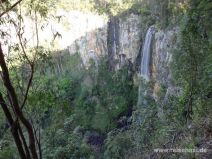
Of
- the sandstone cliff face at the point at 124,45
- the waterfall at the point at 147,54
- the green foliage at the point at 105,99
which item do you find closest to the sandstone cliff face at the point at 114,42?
the sandstone cliff face at the point at 124,45

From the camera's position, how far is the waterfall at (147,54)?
22125 mm

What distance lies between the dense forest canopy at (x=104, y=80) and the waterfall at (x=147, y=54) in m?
0.15

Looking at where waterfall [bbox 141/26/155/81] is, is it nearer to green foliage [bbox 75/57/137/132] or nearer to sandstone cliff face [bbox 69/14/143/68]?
sandstone cliff face [bbox 69/14/143/68]

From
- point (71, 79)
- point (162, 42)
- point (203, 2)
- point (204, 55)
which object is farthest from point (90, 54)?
point (204, 55)

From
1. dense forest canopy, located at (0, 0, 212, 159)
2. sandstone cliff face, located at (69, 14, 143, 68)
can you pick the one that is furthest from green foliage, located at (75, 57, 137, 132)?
sandstone cliff face, located at (69, 14, 143, 68)

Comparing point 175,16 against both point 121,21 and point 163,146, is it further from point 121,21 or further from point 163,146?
point 163,146

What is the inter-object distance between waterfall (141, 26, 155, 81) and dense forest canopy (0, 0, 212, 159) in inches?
5.8

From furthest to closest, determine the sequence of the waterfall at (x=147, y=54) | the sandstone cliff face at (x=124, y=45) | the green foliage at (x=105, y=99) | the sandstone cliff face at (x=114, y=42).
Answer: the green foliage at (x=105, y=99), the sandstone cliff face at (x=114, y=42), the waterfall at (x=147, y=54), the sandstone cliff face at (x=124, y=45)

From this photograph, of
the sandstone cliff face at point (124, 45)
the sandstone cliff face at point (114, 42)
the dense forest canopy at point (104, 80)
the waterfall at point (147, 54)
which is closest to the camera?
the dense forest canopy at point (104, 80)

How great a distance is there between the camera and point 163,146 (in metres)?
6.92

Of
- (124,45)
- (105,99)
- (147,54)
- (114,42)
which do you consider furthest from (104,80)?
(147,54)

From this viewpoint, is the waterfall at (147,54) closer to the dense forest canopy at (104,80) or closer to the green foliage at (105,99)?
the dense forest canopy at (104,80)

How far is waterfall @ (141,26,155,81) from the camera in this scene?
22125 mm

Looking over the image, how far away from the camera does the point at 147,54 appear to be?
22453mm
